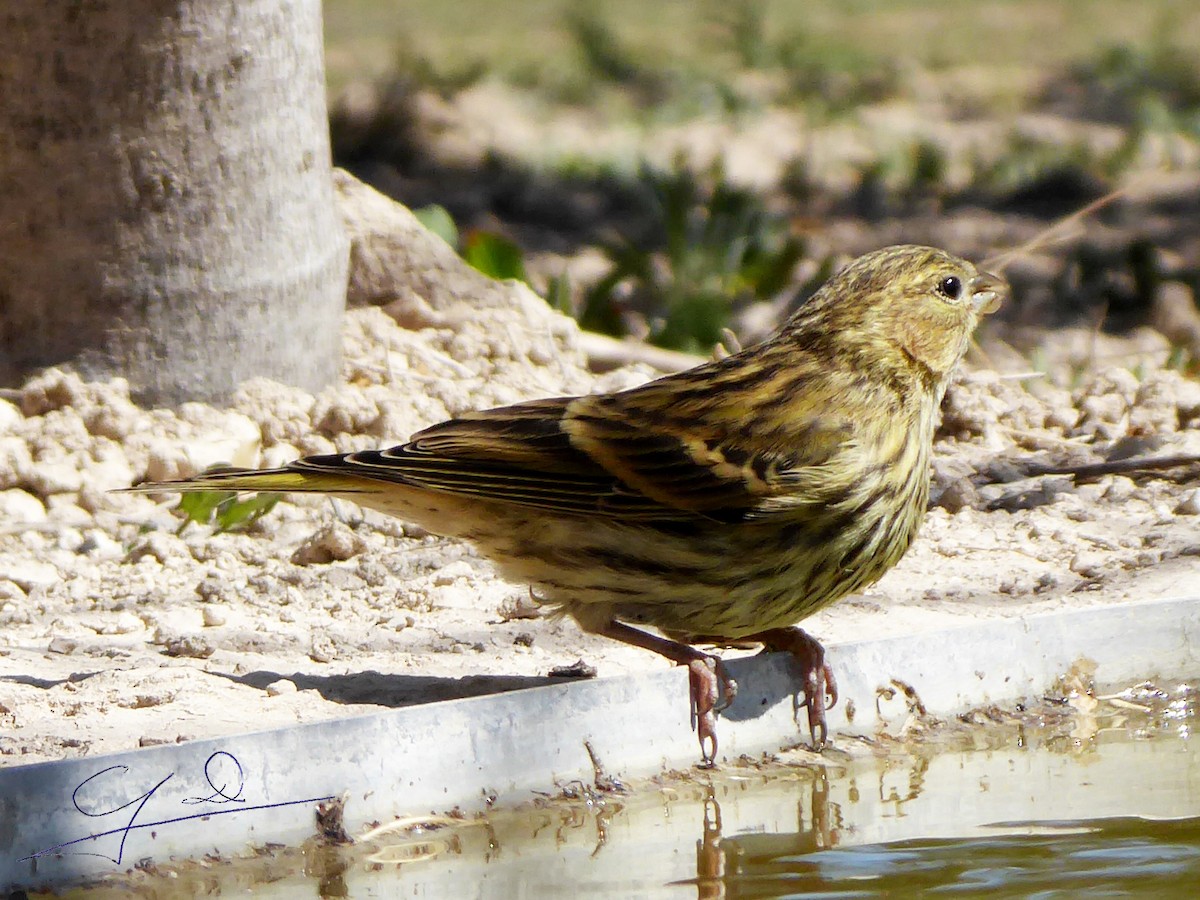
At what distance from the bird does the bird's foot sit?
0.01 m

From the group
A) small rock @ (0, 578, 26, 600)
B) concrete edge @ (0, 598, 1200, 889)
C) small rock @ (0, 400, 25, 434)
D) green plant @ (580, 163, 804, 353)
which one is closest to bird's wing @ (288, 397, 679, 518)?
concrete edge @ (0, 598, 1200, 889)

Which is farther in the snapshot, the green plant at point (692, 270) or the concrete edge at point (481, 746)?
the green plant at point (692, 270)

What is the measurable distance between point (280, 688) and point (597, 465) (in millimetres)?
956

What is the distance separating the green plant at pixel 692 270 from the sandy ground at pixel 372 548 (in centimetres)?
84

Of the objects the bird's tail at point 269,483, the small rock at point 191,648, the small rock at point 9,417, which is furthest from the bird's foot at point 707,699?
the small rock at point 9,417

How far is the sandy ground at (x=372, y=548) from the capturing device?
4.43 metres

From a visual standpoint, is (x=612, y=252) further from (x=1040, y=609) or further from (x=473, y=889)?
(x=473, y=889)

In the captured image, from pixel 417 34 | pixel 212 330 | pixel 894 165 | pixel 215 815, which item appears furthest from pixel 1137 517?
pixel 417 34

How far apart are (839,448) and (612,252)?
166 inches

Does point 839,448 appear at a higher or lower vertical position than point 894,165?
lower

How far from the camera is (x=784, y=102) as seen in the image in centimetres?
1291

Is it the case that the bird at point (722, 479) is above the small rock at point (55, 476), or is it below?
below
